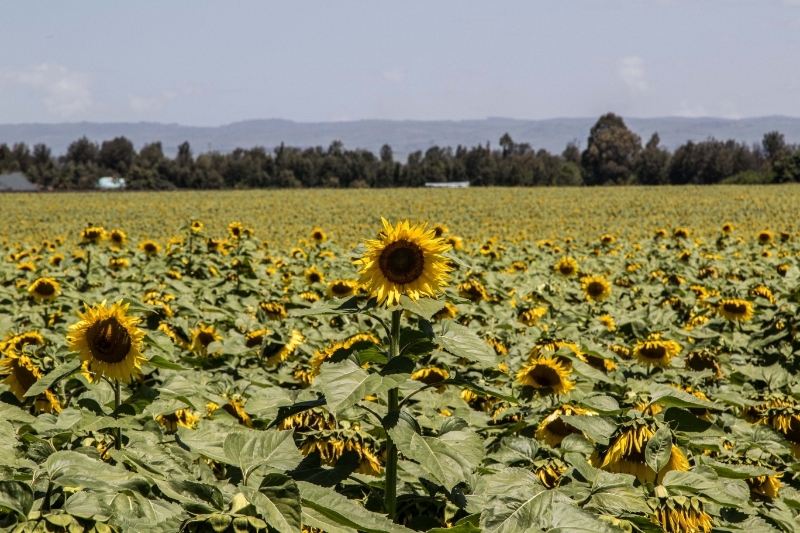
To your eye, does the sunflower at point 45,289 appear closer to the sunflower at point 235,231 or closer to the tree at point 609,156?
the sunflower at point 235,231

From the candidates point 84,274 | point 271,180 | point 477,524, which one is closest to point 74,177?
point 271,180

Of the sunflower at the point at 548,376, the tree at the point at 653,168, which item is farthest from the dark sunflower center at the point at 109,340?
the tree at the point at 653,168

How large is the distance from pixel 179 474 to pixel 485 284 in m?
5.01

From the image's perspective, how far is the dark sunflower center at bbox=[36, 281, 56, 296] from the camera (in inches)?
221

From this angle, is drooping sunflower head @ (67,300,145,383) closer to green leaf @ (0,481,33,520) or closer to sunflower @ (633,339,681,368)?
green leaf @ (0,481,33,520)

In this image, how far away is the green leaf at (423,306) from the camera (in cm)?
189

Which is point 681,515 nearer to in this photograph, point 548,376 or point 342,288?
point 548,376

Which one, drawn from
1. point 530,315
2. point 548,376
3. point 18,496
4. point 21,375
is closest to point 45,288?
point 21,375

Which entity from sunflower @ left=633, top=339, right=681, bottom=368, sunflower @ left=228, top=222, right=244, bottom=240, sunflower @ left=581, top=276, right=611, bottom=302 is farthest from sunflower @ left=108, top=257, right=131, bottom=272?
sunflower @ left=633, top=339, right=681, bottom=368

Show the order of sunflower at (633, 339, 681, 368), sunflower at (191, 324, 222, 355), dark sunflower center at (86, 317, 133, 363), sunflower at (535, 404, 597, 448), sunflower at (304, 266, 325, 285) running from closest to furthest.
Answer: dark sunflower center at (86, 317, 133, 363), sunflower at (535, 404, 597, 448), sunflower at (633, 339, 681, 368), sunflower at (191, 324, 222, 355), sunflower at (304, 266, 325, 285)

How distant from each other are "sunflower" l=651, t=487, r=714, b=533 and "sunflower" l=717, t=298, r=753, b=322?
440 centimetres

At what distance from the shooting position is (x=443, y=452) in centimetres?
174

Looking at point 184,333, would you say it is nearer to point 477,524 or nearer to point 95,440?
point 95,440

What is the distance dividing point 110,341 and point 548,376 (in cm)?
183
